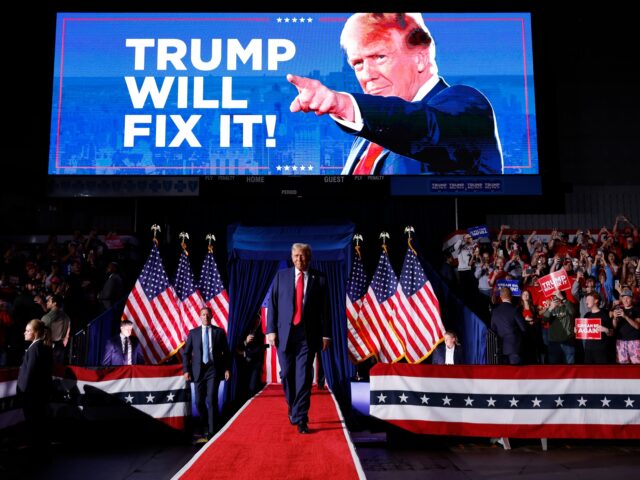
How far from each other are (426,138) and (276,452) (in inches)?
420

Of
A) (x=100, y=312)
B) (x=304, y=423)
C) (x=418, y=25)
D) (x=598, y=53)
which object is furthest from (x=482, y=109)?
(x=304, y=423)

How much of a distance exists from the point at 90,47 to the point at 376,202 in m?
7.81

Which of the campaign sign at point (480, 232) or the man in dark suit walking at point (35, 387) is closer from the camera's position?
the man in dark suit walking at point (35, 387)

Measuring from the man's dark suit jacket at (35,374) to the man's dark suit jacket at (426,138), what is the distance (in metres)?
8.36

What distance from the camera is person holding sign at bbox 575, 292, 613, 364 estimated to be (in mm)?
9625

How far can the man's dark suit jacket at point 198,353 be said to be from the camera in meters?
8.98

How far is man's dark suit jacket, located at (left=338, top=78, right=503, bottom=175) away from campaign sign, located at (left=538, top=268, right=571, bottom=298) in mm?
4005

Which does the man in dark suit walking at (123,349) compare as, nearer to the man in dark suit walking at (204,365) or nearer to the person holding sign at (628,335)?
the man in dark suit walking at (204,365)

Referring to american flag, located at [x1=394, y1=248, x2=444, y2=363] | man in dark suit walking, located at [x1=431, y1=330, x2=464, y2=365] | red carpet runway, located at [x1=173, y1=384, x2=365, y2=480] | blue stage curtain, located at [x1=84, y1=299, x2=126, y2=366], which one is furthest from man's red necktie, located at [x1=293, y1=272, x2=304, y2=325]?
blue stage curtain, located at [x1=84, y1=299, x2=126, y2=366]

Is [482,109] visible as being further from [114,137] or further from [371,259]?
[114,137]

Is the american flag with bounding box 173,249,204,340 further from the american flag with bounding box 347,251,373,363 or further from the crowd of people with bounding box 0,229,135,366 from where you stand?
the american flag with bounding box 347,251,373,363

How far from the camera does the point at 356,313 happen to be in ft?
39.6

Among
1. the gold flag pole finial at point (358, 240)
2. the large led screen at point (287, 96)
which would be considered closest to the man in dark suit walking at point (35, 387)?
the gold flag pole finial at point (358, 240)

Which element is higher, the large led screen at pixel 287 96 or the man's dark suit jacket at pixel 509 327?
the large led screen at pixel 287 96
